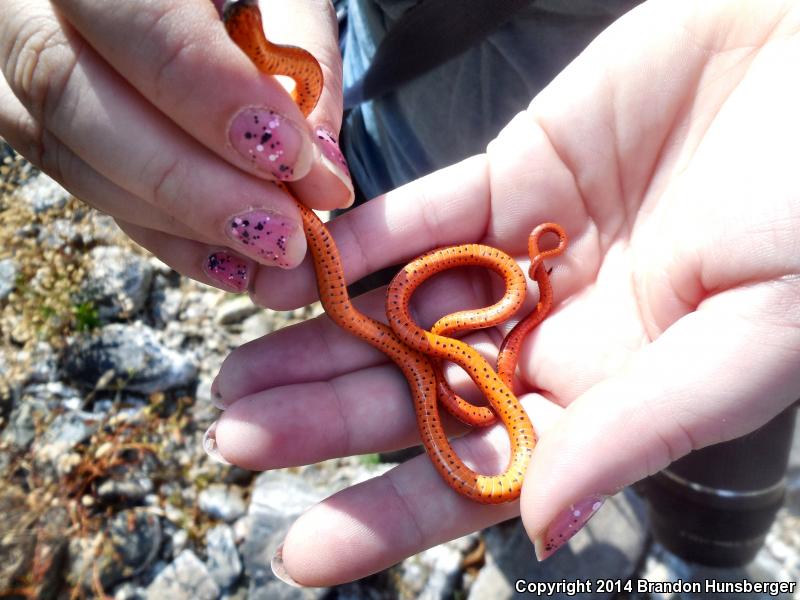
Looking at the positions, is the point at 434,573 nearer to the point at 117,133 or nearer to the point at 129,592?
the point at 129,592

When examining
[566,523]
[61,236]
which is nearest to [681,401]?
[566,523]

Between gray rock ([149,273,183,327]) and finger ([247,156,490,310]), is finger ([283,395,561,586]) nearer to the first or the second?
finger ([247,156,490,310])

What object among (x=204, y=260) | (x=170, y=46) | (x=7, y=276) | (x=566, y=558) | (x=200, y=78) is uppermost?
(x=170, y=46)

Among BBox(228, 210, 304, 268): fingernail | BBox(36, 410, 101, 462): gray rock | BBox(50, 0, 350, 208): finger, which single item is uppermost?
BBox(50, 0, 350, 208): finger

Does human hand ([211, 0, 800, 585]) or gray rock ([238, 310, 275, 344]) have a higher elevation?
human hand ([211, 0, 800, 585])
